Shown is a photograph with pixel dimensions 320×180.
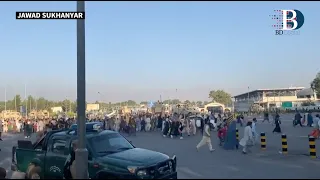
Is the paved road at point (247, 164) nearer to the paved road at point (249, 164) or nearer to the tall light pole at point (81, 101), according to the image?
the paved road at point (249, 164)

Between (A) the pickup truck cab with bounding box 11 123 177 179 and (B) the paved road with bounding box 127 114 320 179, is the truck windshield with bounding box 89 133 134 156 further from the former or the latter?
(B) the paved road with bounding box 127 114 320 179

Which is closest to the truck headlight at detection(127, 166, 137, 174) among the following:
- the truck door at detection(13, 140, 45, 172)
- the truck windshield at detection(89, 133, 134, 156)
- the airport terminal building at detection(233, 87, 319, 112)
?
the truck windshield at detection(89, 133, 134, 156)

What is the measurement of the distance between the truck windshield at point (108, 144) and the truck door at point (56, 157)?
2.52 feet

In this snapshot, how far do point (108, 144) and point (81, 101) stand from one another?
7.26 feet

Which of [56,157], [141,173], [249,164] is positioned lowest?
[249,164]

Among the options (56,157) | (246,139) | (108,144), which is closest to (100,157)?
(108,144)

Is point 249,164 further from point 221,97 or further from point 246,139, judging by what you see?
point 221,97

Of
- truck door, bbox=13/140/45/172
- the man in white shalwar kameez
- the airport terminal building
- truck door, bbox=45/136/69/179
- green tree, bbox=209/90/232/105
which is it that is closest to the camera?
truck door, bbox=45/136/69/179

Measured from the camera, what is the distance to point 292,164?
12.9 meters

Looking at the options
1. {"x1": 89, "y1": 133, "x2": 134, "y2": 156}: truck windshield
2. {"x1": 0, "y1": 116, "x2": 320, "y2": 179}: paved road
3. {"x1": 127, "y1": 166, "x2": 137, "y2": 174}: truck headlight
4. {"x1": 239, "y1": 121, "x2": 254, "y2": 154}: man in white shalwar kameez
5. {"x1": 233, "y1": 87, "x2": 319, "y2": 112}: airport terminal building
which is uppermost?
{"x1": 233, "y1": 87, "x2": 319, "y2": 112}: airport terminal building

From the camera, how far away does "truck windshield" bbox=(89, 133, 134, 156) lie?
28.3 feet

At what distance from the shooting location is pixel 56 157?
29.5 ft

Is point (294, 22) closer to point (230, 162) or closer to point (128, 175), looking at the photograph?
point (230, 162)

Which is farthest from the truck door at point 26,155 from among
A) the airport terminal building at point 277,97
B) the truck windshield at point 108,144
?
the airport terminal building at point 277,97
